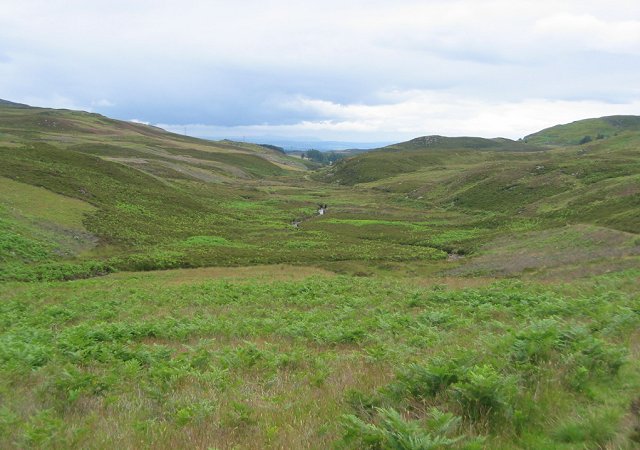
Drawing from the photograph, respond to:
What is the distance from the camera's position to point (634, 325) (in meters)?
10.8

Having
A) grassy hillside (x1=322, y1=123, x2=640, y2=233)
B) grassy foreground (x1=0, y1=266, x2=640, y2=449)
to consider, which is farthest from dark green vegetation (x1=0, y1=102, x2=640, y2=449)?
grassy hillside (x1=322, y1=123, x2=640, y2=233)

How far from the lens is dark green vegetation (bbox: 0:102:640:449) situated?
6.02 meters

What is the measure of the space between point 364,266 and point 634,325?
115 ft

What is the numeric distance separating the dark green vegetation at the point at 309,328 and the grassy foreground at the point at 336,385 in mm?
41

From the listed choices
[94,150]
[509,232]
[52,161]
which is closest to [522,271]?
[509,232]

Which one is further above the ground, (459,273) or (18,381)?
(18,381)

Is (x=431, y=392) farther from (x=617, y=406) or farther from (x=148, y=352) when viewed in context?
(x=148, y=352)

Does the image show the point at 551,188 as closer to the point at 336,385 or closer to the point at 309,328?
the point at 309,328

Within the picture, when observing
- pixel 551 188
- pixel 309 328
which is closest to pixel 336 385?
pixel 309 328

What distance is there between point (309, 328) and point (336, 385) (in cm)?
688

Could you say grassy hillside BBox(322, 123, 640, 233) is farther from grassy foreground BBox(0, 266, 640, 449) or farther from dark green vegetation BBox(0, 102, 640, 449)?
grassy foreground BBox(0, 266, 640, 449)

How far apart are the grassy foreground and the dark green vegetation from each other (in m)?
0.04

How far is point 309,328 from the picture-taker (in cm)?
1491

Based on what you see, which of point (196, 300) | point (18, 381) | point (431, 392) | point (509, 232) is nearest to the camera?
point (431, 392)
